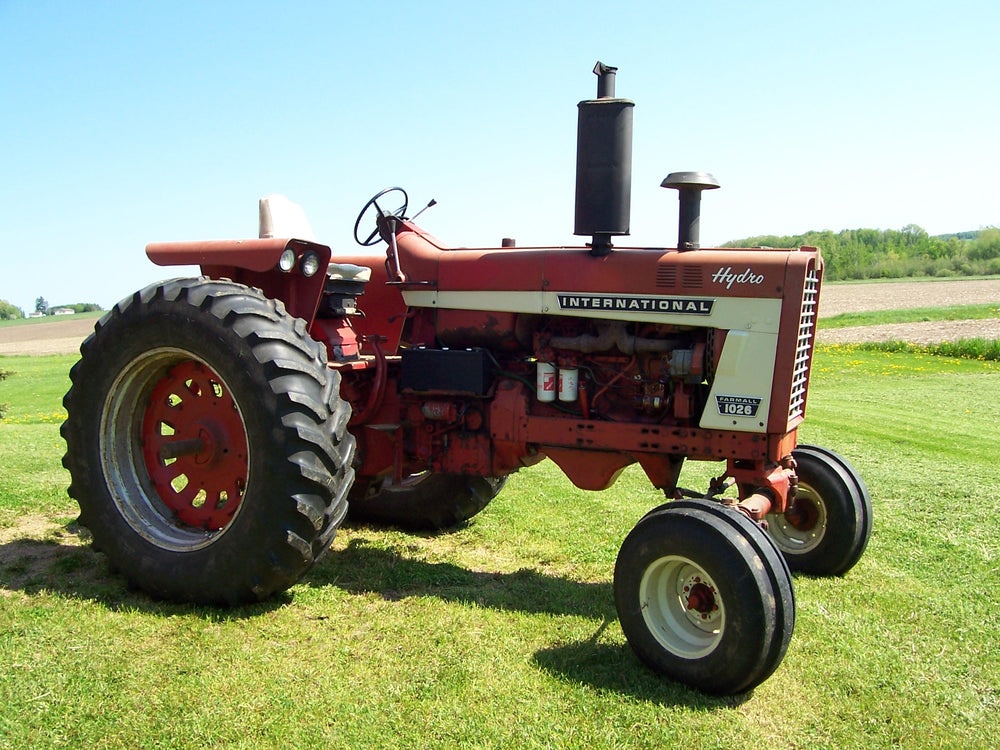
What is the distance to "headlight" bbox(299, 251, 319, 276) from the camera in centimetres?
459

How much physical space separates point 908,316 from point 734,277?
24955 millimetres

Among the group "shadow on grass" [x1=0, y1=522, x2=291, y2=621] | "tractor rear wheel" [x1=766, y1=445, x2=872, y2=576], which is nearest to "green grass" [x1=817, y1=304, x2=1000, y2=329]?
"tractor rear wheel" [x1=766, y1=445, x2=872, y2=576]

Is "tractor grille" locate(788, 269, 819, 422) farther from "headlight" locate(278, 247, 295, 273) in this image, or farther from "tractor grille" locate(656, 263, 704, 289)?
"headlight" locate(278, 247, 295, 273)

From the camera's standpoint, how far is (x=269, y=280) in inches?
191

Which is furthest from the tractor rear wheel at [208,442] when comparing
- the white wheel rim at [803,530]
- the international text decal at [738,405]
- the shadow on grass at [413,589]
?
the white wheel rim at [803,530]

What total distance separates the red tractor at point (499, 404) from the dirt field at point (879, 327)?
50.9 ft

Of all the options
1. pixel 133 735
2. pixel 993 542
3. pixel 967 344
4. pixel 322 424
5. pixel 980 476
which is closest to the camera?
pixel 133 735

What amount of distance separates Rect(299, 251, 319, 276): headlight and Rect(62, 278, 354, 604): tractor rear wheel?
385 mm

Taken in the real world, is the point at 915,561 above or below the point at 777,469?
below

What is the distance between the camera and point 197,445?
4332 millimetres

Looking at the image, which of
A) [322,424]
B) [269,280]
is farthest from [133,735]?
[269,280]

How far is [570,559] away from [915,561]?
1.98 metres

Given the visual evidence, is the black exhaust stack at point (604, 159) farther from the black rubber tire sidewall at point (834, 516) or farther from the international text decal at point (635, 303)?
the black rubber tire sidewall at point (834, 516)

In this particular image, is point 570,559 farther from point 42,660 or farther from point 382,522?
point 42,660
